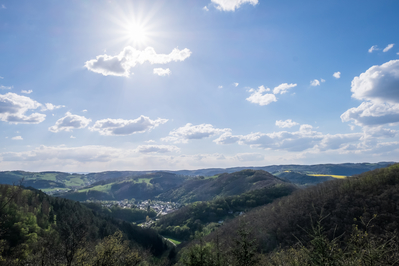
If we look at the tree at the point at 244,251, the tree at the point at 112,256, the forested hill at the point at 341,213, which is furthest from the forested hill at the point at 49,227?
the forested hill at the point at 341,213

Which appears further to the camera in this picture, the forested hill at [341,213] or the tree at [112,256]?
the forested hill at [341,213]

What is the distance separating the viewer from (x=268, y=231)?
95250mm

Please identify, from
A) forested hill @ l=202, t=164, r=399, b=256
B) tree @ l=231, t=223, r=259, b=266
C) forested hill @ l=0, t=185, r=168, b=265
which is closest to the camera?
tree @ l=231, t=223, r=259, b=266

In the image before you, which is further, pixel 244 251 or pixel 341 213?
pixel 341 213

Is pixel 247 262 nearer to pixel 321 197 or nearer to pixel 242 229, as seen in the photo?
pixel 242 229

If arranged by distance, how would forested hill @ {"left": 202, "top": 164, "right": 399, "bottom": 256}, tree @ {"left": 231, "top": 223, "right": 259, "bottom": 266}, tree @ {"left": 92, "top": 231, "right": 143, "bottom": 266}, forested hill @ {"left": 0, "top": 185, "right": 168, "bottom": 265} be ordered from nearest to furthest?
tree @ {"left": 231, "top": 223, "right": 259, "bottom": 266} < tree @ {"left": 92, "top": 231, "right": 143, "bottom": 266} < forested hill @ {"left": 0, "top": 185, "right": 168, "bottom": 265} < forested hill @ {"left": 202, "top": 164, "right": 399, "bottom": 256}

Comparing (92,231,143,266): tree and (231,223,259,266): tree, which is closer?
(231,223,259,266): tree

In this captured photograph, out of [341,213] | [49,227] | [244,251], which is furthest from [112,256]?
[341,213]

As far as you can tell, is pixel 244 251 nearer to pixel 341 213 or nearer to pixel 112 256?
pixel 112 256

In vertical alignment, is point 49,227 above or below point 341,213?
below

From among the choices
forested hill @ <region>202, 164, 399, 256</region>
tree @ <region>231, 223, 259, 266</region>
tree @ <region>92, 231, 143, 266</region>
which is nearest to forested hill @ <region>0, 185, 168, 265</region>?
tree @ <region>92, 231, 143, 266</region>

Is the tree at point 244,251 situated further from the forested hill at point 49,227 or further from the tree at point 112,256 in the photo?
the forested hill at point 49,227

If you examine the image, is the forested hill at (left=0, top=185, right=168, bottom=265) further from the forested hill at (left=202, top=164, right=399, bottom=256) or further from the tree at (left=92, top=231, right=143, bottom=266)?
the forested hill at (left=202, top=164, right=399, bottom=256)

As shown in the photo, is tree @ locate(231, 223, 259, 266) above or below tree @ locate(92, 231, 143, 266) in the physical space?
above
